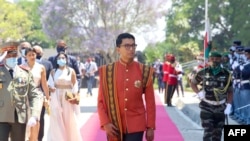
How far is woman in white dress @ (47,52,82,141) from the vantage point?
11.2 m

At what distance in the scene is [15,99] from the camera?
845 cm

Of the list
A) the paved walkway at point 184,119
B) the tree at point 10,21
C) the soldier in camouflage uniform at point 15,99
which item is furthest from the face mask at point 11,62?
the tree at point 10,21

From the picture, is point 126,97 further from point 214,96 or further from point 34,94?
point 214,96

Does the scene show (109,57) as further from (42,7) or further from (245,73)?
(245,73)

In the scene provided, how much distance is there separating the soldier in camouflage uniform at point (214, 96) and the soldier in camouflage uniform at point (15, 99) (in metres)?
2.44

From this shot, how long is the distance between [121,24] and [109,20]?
103 cm

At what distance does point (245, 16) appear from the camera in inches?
1949

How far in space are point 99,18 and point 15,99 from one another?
4225 cm

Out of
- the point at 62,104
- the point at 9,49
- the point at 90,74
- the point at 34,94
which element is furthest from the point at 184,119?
the point at 90,74

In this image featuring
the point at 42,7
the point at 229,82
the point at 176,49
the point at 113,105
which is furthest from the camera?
the point at 176,49

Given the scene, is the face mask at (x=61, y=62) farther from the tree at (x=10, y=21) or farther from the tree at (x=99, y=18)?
the tree at (x=10, y=21)

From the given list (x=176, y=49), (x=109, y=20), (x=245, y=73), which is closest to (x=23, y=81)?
(x=245, y=73)

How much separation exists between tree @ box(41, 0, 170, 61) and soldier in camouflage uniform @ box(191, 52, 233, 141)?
40063mm

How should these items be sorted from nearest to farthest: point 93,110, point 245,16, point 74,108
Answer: point 74,108, point 93,110, point 245,16
